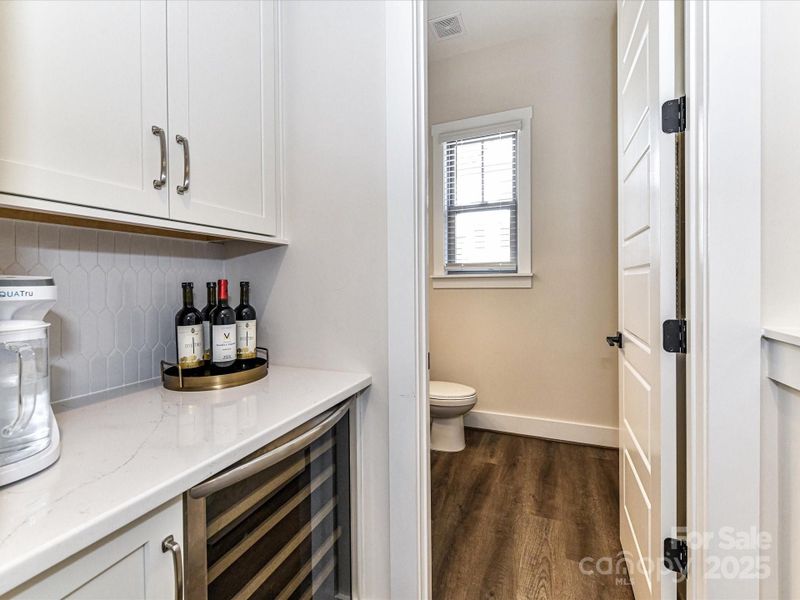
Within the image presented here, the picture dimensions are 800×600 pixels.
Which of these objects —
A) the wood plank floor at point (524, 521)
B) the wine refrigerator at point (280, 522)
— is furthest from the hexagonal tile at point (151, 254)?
the wood plank floor at point (524, 521)

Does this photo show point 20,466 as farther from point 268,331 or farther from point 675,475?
point 675,475

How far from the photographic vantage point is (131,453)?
2.31 ft

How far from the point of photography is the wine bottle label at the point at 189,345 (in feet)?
3.79

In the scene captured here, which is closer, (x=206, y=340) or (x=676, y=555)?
(x=676, y=555)

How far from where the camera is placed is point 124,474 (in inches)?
24.6

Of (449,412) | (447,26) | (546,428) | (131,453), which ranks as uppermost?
(447,26)

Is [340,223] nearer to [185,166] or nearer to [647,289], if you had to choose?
[185,166]

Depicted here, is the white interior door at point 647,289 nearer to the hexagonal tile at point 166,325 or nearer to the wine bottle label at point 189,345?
the wine bottle label at point 189,345

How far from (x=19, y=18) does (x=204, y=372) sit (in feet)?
2.83

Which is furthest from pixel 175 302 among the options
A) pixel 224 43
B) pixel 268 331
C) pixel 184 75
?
pixel 224 43

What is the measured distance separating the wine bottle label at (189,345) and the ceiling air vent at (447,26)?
2.46 meters

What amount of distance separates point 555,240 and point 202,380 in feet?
7.74

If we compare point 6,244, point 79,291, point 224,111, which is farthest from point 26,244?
point 224,111

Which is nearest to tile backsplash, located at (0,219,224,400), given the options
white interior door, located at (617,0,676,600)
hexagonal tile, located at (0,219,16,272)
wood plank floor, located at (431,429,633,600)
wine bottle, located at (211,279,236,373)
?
hexagonal tile, located at (0,219,16,272)
